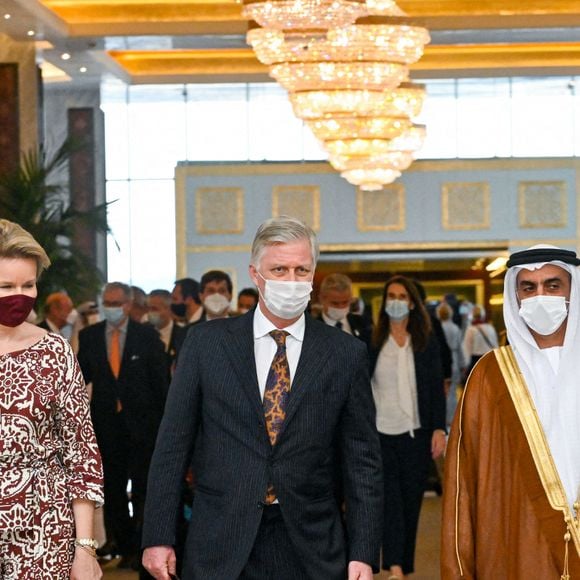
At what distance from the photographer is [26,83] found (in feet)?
53.5

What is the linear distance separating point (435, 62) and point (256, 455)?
18.8 m

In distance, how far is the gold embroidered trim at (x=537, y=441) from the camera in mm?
4125

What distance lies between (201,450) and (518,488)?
98 centimetres

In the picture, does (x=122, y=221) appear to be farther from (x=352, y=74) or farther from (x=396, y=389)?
(x=396, y=389)

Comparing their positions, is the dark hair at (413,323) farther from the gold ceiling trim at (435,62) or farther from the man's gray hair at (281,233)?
the gold ceiling trim at (435,62)

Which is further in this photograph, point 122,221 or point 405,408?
point 122,221

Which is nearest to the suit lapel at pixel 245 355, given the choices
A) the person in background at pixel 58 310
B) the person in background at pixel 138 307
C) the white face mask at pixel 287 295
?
the white face mask at pixel 287 295

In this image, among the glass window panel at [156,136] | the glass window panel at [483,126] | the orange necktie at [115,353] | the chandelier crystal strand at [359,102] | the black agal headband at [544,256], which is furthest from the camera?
the glass window panel at [483,126]

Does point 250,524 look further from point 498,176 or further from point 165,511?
point 498,176

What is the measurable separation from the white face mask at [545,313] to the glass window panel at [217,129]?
24.0 meters

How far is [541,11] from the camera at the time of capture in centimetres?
1636

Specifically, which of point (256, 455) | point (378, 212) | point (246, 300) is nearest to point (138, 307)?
point (246, 300)

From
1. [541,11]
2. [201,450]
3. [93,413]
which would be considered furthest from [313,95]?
[201,450]

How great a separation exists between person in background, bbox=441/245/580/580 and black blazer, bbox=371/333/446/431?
4.10 m
